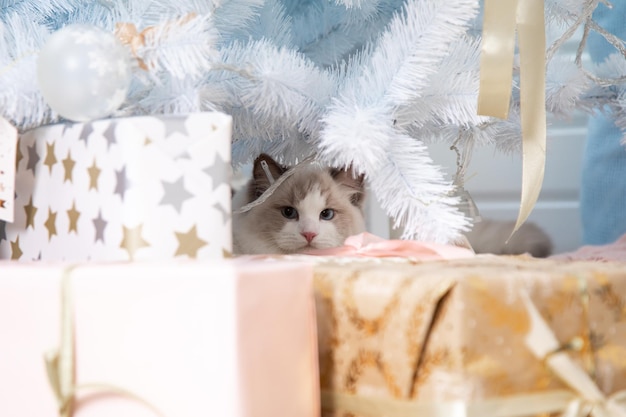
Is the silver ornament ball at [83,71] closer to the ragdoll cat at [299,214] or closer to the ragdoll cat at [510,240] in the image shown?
the ragdoll cat at [299,214]

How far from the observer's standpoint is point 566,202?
179 centimetres

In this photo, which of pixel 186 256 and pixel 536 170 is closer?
pixel 186 256

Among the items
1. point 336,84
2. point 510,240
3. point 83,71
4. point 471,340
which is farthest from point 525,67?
point 510,240

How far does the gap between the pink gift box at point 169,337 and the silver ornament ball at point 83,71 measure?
158 millimetres

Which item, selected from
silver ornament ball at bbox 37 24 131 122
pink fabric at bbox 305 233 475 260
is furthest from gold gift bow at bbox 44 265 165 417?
pink fabric at bbox 305 233 475 260

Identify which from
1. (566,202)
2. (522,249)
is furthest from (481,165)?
(522,249)

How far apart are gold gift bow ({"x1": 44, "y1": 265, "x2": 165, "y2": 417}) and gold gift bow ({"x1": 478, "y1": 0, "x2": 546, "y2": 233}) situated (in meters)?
0.42

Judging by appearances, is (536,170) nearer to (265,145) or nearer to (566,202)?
(265,145)

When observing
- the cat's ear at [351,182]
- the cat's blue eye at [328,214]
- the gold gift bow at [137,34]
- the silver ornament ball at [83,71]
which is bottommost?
the cat's blue eye at [328,214]

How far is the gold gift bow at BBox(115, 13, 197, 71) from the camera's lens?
0.66 metres

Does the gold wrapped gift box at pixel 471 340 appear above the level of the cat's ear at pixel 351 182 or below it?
below

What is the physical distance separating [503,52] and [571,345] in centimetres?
30

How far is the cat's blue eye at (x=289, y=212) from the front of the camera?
43.5 inches

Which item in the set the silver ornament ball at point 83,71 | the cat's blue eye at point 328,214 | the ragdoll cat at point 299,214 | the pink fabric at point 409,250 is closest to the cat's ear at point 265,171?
the ragdoll cat at point 299,214
